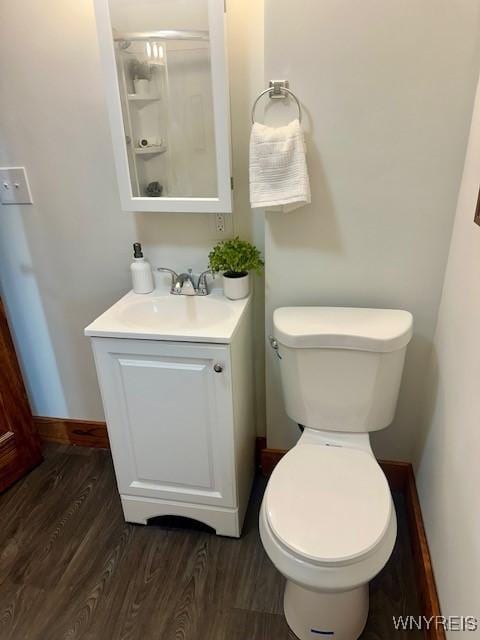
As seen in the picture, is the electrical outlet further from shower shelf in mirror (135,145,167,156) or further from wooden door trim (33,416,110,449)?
wooden door trim (33,416,110,449)

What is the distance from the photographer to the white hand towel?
1322 millimetres

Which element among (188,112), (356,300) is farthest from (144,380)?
(188,112)

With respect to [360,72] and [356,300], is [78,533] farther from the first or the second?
[360,72]

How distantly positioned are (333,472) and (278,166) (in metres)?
0.96

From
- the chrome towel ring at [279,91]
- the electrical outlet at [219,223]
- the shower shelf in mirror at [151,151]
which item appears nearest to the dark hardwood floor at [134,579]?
the electrical outlet at [219,223]

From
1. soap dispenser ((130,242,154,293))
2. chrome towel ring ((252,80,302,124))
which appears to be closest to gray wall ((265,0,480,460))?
chrome towel ring ((252,80,302,124))

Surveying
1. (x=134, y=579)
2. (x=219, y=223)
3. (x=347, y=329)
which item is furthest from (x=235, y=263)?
(x=134, y=579)

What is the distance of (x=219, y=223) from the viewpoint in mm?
1638

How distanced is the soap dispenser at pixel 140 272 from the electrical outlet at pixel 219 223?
306 mm

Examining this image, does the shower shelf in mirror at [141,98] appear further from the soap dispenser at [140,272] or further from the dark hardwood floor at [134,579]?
the dark hardwood floor at [134,579]

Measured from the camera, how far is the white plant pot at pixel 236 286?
5.20 ft

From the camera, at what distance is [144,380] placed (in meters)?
1.45

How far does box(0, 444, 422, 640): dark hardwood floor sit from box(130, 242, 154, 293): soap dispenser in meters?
0.93

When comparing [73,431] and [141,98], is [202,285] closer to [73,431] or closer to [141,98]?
[141,98]
